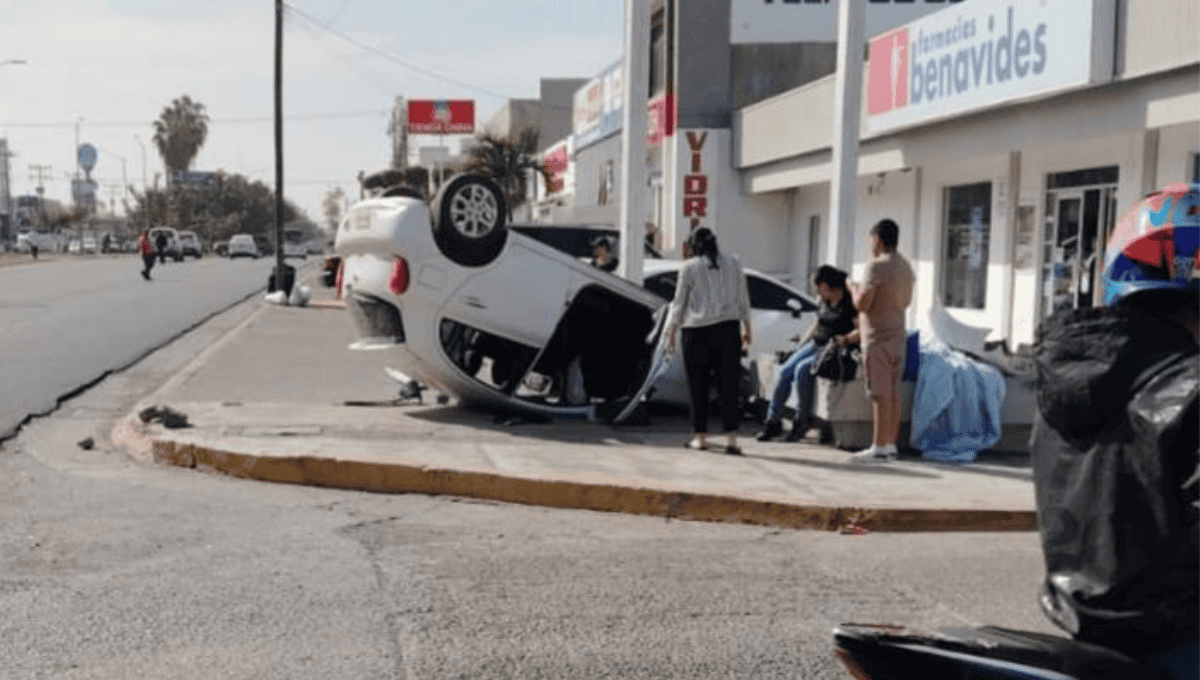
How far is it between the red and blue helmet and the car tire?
7.42m

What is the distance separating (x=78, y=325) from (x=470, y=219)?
13.4 metres

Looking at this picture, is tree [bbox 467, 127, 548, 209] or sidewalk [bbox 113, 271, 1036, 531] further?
tree [bbox 467, 127, 548, 209]

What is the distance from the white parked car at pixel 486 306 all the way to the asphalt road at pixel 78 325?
314 cm

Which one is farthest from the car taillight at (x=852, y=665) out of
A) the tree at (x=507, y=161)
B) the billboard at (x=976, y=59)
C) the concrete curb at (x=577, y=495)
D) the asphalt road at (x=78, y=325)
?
the tree at (x=507, y=161)

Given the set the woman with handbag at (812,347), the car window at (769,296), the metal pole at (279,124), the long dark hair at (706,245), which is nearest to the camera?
the long dark hair at (706,245)

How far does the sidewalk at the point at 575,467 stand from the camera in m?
7.39

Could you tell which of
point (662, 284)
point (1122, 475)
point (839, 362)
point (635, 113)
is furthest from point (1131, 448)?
point (635, 113)

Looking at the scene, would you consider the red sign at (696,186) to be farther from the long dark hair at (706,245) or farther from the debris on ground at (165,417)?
the debris on ground at (165,417)

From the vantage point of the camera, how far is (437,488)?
26.1 ft

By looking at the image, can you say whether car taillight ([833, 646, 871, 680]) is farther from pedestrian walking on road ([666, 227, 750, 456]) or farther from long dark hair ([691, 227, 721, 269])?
long dark hair ([691, 227, 721, 269])

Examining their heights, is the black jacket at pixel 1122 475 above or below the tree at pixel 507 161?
below

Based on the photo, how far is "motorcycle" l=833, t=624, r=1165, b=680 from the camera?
2.30 meters

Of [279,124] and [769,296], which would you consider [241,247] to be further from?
[769,296]

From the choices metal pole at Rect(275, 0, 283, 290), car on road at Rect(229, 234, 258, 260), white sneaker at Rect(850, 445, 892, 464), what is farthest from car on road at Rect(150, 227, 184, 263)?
white sneaker at Rect(850, 445, 892, 464)
